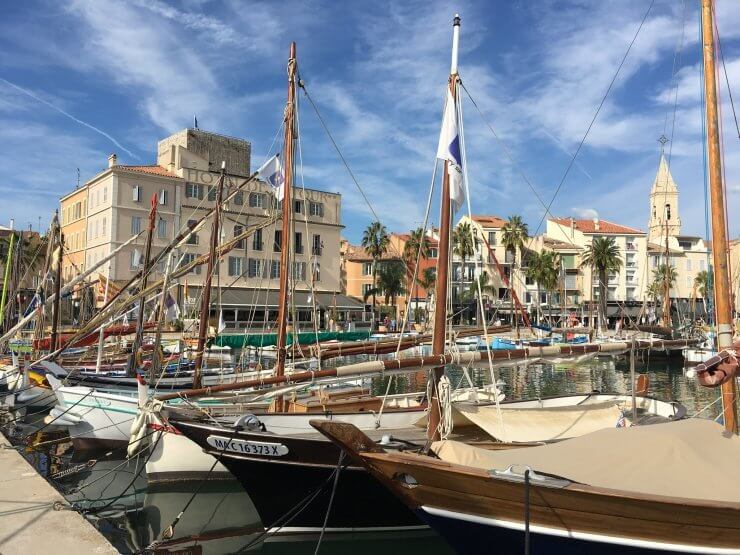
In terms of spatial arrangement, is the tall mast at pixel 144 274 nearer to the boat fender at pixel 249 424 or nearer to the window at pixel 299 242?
the boat fender at pixel 249 424

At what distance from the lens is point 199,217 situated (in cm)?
6606

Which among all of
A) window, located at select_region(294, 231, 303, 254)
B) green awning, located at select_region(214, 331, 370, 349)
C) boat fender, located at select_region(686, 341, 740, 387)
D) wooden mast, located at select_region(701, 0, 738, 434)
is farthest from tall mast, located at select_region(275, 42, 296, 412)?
window, located at select_region(294, 231, 303, 254)

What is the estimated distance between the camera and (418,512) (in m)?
8.23

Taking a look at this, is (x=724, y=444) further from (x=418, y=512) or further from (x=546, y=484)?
(x=418, y=512)

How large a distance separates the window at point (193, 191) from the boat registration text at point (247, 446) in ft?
183

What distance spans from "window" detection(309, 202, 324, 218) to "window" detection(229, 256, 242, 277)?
10.9 meters

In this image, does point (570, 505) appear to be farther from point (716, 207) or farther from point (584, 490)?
point (716, 207)

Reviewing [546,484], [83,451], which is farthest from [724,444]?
[83,451]

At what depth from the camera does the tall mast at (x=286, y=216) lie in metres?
16.1

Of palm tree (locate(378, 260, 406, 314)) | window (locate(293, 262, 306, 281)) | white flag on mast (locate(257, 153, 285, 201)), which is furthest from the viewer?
palm tree (locate(378, 260, 406, 314))

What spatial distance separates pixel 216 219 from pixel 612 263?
67.9 meters

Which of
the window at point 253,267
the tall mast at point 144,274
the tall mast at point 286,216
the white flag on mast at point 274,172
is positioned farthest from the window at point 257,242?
the tall mast at point 286,216

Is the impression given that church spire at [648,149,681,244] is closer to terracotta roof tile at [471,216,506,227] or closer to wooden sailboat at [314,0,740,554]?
terracotta roof tile at [471,216,506,227]

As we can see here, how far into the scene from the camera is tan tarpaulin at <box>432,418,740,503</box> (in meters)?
7.35
